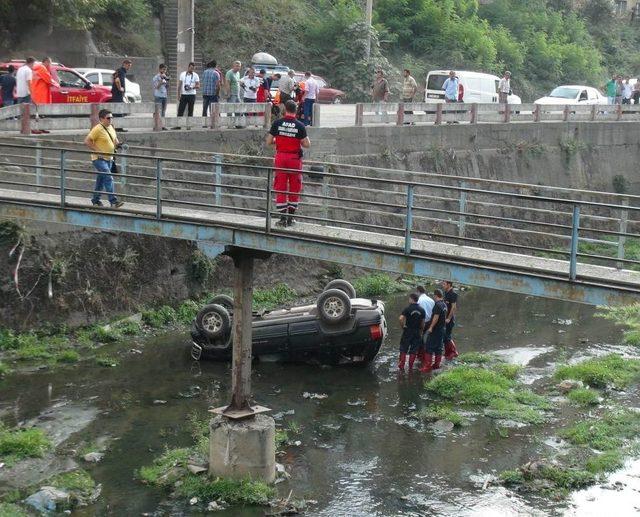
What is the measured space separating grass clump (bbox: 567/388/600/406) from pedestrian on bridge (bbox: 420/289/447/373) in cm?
237

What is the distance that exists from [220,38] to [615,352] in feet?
87.2

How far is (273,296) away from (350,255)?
34.4 feet

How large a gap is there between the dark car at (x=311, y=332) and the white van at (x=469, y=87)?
21.3 meters

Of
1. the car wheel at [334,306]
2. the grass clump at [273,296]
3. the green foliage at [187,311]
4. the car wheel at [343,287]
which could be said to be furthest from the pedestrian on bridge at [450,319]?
A: the green foliage at [187,311]

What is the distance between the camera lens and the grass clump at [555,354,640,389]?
62.6 ft

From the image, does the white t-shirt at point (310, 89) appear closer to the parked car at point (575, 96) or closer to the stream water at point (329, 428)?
the stream water at point (329, 428)

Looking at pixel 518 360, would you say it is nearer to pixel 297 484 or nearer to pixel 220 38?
pixel 297 484

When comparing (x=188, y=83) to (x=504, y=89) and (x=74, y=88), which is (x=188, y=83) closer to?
(x=74, y=88)

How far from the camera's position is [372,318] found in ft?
63.0

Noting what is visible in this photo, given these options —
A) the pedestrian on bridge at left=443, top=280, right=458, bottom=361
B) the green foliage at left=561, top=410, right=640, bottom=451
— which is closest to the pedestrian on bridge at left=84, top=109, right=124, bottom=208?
the pedestrian on bridge at left=443, top=280, right=458, bottom=361

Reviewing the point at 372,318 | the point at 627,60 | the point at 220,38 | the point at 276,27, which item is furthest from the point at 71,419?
the point at 627,60

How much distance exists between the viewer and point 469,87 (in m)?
40.5

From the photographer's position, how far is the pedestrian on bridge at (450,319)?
19.6 meters

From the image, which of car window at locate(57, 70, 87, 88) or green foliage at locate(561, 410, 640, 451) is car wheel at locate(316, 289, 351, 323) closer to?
green foliage at locate(561, 410, 640, 451)
